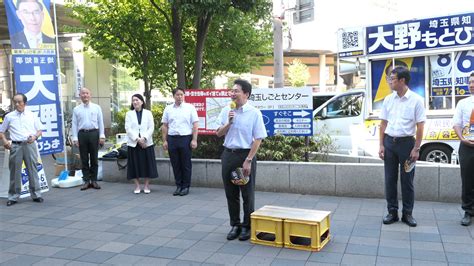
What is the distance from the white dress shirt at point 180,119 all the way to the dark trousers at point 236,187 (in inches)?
91.6

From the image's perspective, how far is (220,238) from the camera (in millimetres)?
4828

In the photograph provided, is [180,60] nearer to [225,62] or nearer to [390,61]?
[225,62]

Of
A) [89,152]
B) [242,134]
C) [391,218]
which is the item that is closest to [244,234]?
[242,134]

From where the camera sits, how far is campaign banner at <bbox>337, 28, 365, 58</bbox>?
29.7 ft

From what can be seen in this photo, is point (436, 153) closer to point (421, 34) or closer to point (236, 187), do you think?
point (421, 34)

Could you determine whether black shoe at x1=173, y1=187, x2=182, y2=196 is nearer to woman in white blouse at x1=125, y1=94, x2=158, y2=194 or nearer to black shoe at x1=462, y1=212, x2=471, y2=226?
woman in white blouse at x1=125, y1=94, x2=158, y2=194

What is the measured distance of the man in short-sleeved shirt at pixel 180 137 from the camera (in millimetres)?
6988

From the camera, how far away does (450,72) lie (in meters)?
8.35

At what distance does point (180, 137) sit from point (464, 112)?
3.95 metres

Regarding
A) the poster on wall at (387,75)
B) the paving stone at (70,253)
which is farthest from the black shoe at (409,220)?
the poster on wall at (387,75)

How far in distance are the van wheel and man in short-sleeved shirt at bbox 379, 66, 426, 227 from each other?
3.49 metres

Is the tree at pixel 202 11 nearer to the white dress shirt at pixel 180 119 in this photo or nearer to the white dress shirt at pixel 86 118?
the white dress shirt at pixel 180 119

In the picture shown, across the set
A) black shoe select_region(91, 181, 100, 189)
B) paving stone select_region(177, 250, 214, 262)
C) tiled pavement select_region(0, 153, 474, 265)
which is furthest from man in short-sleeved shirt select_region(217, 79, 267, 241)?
black shoe select_region(91, 181, 100, 189)

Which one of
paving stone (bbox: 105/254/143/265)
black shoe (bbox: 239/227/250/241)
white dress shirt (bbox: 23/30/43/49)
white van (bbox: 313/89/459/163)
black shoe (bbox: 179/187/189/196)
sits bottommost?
paving stone (bbox: 105/254/143/265)
